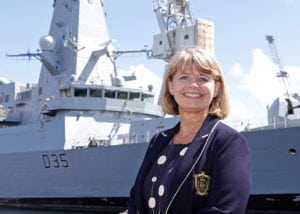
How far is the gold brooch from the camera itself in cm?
191

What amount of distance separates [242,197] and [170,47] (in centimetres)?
2096

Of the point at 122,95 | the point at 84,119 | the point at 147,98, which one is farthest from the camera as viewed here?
the point at 147,98

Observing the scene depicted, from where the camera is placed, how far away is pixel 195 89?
2.12 meters

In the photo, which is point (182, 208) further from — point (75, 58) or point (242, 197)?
point (75, 58)

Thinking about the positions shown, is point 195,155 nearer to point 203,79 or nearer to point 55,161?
point 203,79

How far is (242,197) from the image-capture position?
6.18ft

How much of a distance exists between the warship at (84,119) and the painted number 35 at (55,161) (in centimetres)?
4

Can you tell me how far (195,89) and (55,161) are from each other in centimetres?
1849

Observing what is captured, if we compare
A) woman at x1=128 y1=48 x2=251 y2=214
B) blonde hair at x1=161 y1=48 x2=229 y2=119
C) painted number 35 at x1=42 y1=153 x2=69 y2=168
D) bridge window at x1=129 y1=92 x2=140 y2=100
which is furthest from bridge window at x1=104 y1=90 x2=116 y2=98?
blonde hair at x1=161 y1=48 x2=229 y2=119

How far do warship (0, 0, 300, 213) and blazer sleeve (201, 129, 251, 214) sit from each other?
13.8m

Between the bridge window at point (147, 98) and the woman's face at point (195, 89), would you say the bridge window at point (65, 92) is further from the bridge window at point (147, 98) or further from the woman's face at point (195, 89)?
the woman's face at point (195, 89)

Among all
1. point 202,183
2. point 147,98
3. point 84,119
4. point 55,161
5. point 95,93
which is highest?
point 95,93

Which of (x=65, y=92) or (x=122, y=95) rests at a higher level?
(x=65, y=92)

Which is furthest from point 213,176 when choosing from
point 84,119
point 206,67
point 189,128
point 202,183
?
point 84,119
